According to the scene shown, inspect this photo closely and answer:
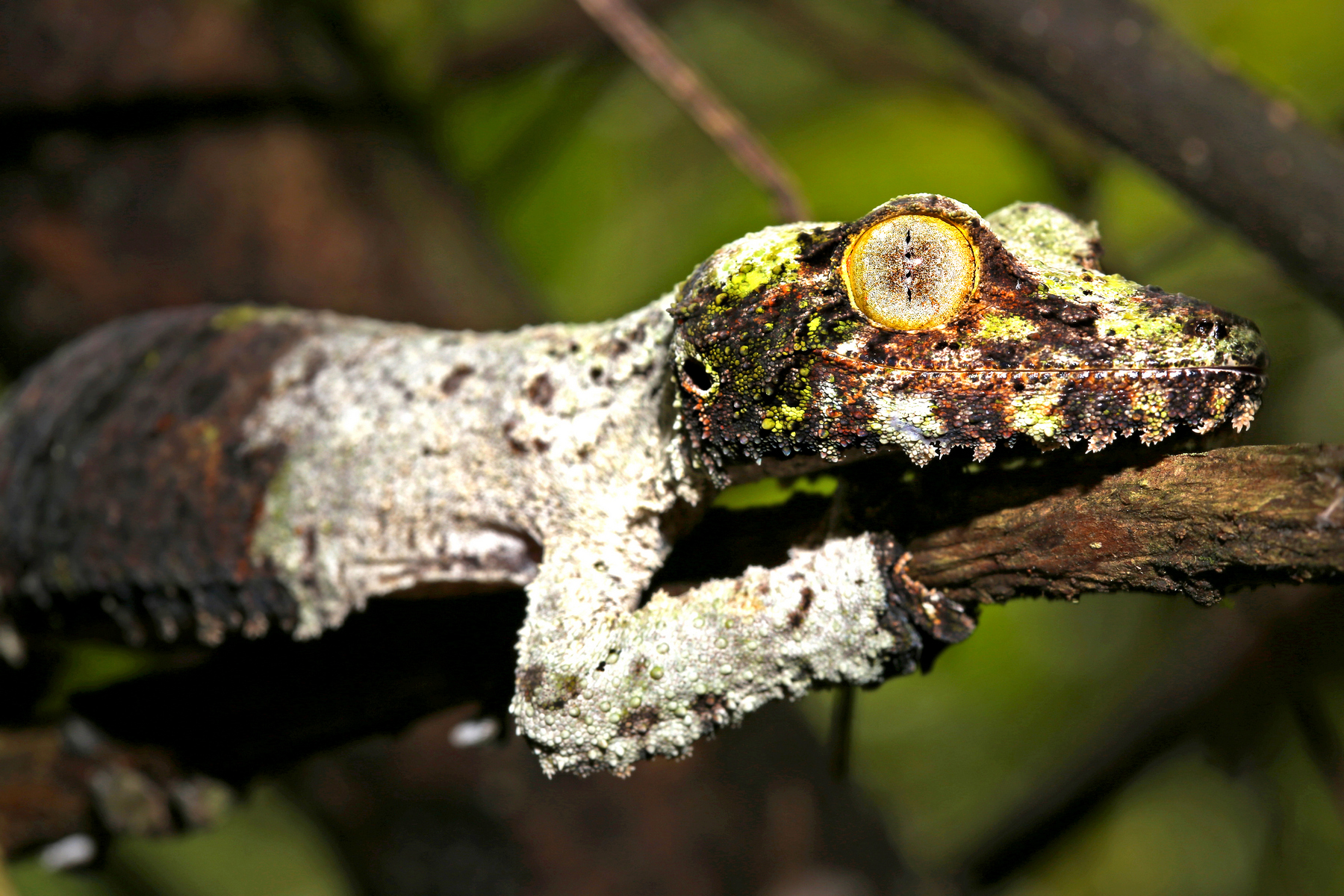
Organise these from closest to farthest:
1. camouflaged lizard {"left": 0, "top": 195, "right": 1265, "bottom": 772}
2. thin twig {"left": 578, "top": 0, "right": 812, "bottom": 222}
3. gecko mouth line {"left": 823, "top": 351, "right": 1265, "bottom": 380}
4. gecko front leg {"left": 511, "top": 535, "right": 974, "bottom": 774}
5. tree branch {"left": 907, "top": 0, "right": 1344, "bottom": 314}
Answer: gecko mouth line {"left": 823, "top": 351, "right": 1265, "bottom": 380}
camouflaged lizard {"left": 0, "top": 195, "right": 1265, "bottom": 772}
gecko front leg {"left": 511, "top": 535, "right": 974, "bottom": 774}
thin twig {"left": 578, "top": 0, "right": 812, "bottom": 222}
tree branch {"left": 907, "top": 0, "right": 1344, "bottom": 314}

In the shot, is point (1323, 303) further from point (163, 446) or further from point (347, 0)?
point (347, 0)

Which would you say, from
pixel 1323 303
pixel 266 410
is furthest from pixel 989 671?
pixel 266 410

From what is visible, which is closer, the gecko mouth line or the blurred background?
the gecko mouth line

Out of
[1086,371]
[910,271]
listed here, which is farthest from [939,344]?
[1086,371]

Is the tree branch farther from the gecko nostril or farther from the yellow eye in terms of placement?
the gecko nostril

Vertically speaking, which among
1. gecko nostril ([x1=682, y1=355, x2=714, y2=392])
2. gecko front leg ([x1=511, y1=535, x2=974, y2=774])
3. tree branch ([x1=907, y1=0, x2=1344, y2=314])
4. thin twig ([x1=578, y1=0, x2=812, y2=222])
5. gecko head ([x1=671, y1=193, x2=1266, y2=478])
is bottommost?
gecko front leg ([x1=511, y1=535, x2=974, y2=774])

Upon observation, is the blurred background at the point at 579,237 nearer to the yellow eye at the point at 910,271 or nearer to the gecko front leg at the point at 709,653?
the gecko front leg at the point at 709,653

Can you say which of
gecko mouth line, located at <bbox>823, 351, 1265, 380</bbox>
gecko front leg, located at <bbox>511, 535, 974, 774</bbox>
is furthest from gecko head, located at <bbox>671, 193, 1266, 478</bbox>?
gecko front leg, located at <bbox>511, 535, 974, 774</bbox>

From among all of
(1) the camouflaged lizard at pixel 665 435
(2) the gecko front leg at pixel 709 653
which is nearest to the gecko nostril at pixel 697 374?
(1) the camouflaged lizard at pixel 665 435
